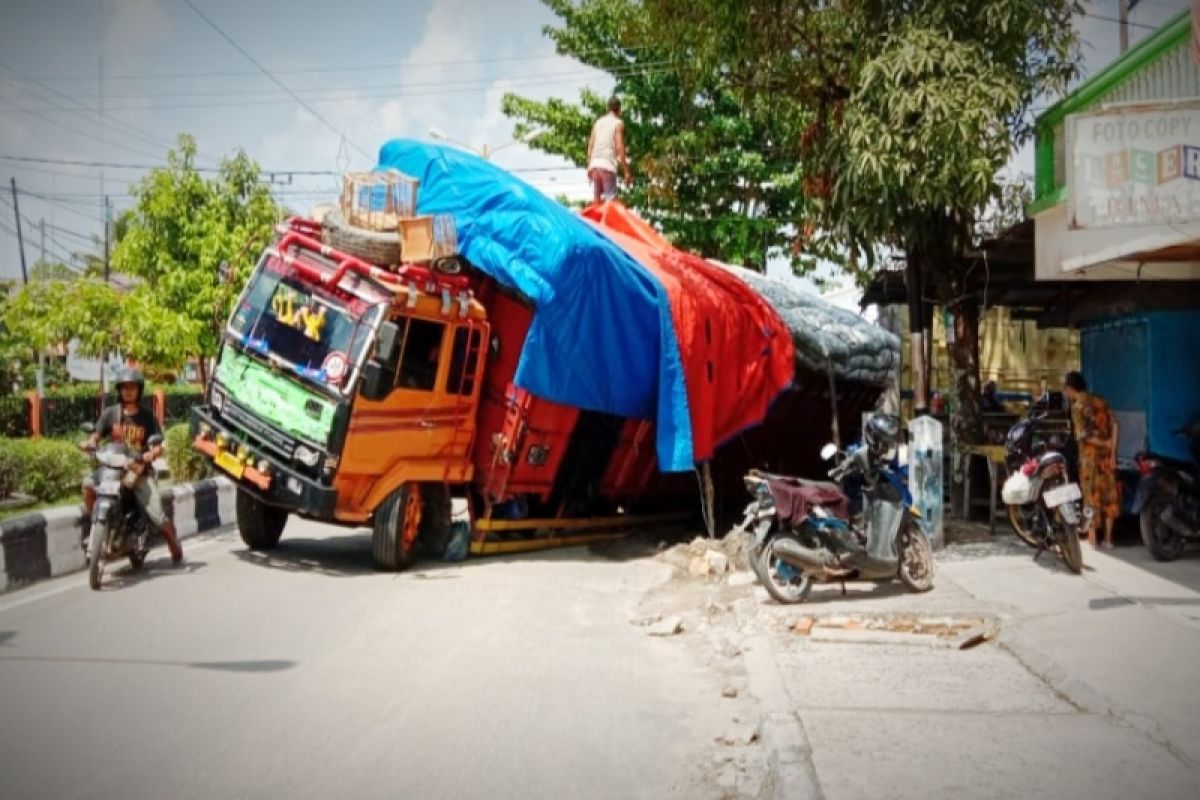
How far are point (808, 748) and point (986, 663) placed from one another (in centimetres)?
220

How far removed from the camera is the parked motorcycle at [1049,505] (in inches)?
351

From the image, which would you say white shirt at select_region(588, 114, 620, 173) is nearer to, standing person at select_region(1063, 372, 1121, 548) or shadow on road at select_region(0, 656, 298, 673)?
standing person at select_region(1063, 372, 1121, 548)

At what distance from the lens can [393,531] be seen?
9625 millimetres

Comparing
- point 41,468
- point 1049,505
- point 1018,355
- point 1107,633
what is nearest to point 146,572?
point 41,468

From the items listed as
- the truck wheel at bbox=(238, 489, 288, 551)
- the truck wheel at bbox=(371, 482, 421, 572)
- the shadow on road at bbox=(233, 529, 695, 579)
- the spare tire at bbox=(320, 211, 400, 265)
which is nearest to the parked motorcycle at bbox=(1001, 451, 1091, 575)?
the shadow on road at bbox=(233, 529, 695, 579)

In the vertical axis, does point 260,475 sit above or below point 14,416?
below

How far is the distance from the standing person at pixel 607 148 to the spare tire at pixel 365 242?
477 centimetres

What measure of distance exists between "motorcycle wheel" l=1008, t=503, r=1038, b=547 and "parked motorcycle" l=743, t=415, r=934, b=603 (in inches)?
48.4

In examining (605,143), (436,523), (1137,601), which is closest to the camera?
(1137,601)

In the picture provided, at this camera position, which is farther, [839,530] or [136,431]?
[136,431]

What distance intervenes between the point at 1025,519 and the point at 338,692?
663cm

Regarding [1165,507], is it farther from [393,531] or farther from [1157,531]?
[393,531]

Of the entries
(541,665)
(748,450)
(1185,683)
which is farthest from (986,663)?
(748,450)

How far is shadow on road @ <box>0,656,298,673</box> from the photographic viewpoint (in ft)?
20.0
